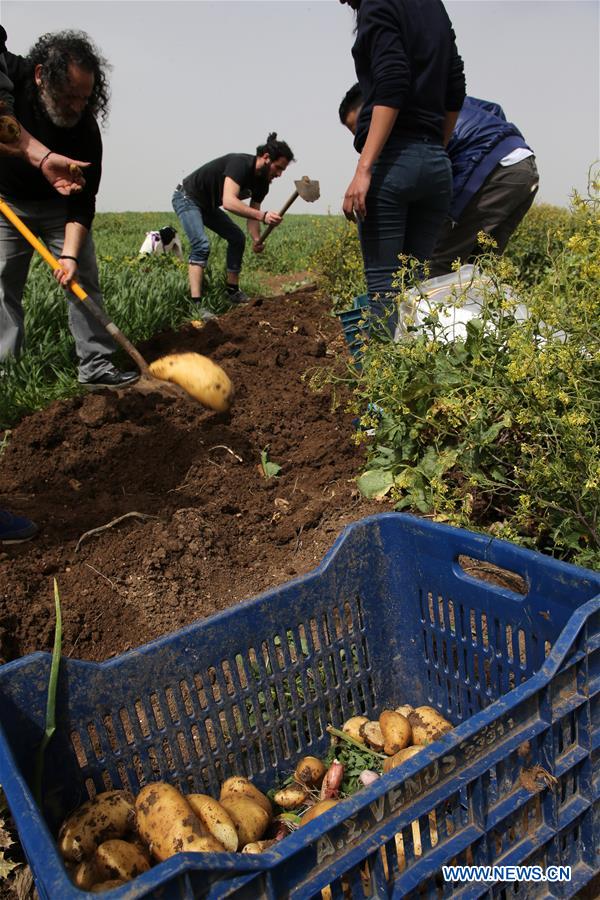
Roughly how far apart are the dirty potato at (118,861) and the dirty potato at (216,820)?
14 cm

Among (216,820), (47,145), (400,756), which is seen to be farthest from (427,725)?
(47,145)

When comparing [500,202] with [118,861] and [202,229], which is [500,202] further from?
[118,861]

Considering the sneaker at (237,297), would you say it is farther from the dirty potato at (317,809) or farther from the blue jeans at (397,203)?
the dirty potato at (317,809)

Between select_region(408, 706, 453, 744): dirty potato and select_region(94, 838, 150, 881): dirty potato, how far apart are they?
29.1 inches

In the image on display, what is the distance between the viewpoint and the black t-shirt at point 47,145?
4164 millimetres

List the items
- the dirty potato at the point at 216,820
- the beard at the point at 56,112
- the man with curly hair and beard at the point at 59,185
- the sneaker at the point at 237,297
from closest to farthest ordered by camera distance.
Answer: the dirty potato at the point at 216,820 < the man with curly hair and beard at the point at 59,185 < the beard at the point at 56,112 < the sneaker at the point at 237,297

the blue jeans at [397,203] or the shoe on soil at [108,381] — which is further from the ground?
the blue jeans at [397,203]

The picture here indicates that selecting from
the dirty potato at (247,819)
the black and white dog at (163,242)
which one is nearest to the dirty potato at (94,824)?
the dirty potato at (247,819)

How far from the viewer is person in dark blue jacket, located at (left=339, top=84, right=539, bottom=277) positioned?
14.2 feet

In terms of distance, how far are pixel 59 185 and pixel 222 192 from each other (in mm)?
3161

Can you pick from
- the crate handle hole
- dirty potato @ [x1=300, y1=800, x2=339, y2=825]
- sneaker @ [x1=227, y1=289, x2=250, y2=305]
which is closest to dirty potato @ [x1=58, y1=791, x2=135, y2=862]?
dirty potato @ [x1=300, y1=800, x2=339, y2=825]

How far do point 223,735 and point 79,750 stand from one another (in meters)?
0.37

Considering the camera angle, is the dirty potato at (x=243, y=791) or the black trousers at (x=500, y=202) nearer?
the dirty potato at (x=243, y=791)

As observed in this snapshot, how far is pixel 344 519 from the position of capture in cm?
296
